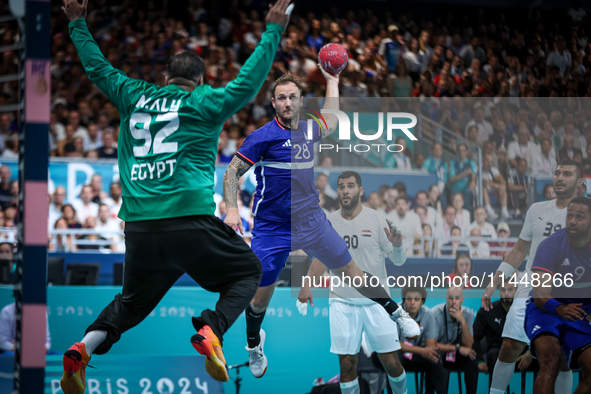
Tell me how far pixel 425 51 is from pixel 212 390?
799cm

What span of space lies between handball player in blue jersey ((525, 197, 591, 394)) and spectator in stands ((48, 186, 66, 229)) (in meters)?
5.59

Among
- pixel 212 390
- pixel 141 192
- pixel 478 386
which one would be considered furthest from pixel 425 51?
pixel 141 192

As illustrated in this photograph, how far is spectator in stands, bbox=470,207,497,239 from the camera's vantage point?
5621 mm

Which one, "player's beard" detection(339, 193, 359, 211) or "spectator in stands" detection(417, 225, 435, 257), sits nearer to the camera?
A: "player's beard" detection(339, 193, 359, 211)

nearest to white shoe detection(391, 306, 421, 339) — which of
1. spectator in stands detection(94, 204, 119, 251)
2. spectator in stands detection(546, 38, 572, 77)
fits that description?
spectator in stands detection(94, 204, 119, 251)

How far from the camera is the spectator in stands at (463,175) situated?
5.63 metres

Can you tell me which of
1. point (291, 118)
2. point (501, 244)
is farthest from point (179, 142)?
point (501, 244)

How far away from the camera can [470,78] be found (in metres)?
10.3

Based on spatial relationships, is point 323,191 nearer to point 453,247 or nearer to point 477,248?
point 453,247

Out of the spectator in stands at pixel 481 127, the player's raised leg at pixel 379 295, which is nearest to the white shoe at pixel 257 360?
the player's raised leg at pixel 379 295

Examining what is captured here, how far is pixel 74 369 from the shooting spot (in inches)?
143

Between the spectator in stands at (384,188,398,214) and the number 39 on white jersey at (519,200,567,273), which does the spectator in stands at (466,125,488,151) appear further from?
the spectator in stands at (384,188,398,214)

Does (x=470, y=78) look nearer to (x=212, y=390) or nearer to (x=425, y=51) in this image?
(x=425, y=51)

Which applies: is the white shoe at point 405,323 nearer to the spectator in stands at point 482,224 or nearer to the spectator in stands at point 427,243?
the spectator in stands at point 427,243
